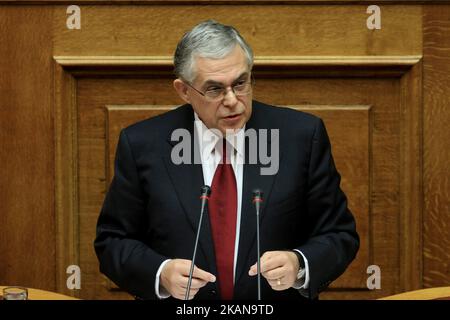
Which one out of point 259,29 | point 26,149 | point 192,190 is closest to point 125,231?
point 192,190

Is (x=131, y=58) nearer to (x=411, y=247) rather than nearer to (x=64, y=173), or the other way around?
(x=64, y=173)

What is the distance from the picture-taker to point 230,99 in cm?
259

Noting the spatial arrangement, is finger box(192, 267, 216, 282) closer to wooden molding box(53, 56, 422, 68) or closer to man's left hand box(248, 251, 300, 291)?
man's left hand box(248, 251, 300, 291)

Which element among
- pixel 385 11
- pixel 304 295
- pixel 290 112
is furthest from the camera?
pixel 385 11

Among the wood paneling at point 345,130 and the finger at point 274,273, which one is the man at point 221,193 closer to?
the finger at point 274,273

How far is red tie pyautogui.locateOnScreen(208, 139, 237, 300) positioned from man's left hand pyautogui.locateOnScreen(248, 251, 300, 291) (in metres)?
0.26

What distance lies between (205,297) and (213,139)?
395mm

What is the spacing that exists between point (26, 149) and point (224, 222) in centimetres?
99

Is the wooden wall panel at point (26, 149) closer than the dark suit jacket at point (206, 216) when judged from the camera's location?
No

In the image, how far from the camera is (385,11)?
337 cm

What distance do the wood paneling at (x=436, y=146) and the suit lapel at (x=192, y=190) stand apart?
39.4 inches

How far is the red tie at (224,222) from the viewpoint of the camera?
2664 mm

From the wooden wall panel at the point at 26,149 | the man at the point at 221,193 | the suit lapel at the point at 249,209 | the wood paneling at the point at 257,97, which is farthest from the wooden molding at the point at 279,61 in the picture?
the suit lapel at the point at 249,209
